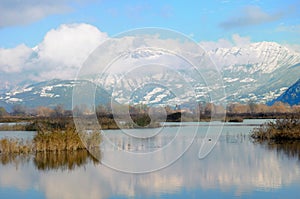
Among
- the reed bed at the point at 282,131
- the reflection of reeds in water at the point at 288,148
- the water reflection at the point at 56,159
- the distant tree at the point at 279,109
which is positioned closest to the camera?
the water reflection at the point at 56,159

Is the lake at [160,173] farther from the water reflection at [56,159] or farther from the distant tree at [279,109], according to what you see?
the distant tree at [279,109]

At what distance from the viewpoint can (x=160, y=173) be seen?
20.4m

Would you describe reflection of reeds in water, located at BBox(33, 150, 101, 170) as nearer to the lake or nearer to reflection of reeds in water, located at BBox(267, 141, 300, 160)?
the lake

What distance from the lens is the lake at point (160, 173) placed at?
16.3m

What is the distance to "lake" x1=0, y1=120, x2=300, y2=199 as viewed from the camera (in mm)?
16344

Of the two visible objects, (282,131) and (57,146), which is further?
(282,131)

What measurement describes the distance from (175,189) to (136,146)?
14.2m

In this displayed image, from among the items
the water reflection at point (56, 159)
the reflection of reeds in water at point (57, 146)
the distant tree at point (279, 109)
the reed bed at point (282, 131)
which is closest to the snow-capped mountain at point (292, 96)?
the distant tree at point (279, 109)

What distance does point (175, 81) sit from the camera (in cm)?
2792

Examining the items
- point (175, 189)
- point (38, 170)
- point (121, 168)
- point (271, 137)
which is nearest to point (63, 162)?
point (38, 170)

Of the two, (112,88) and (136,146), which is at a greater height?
(112,88)

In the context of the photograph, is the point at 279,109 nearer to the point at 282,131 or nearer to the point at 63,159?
the point at 282,131

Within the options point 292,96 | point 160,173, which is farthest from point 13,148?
point 292,96

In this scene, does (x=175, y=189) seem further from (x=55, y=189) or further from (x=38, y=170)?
(x=38, y=170)
